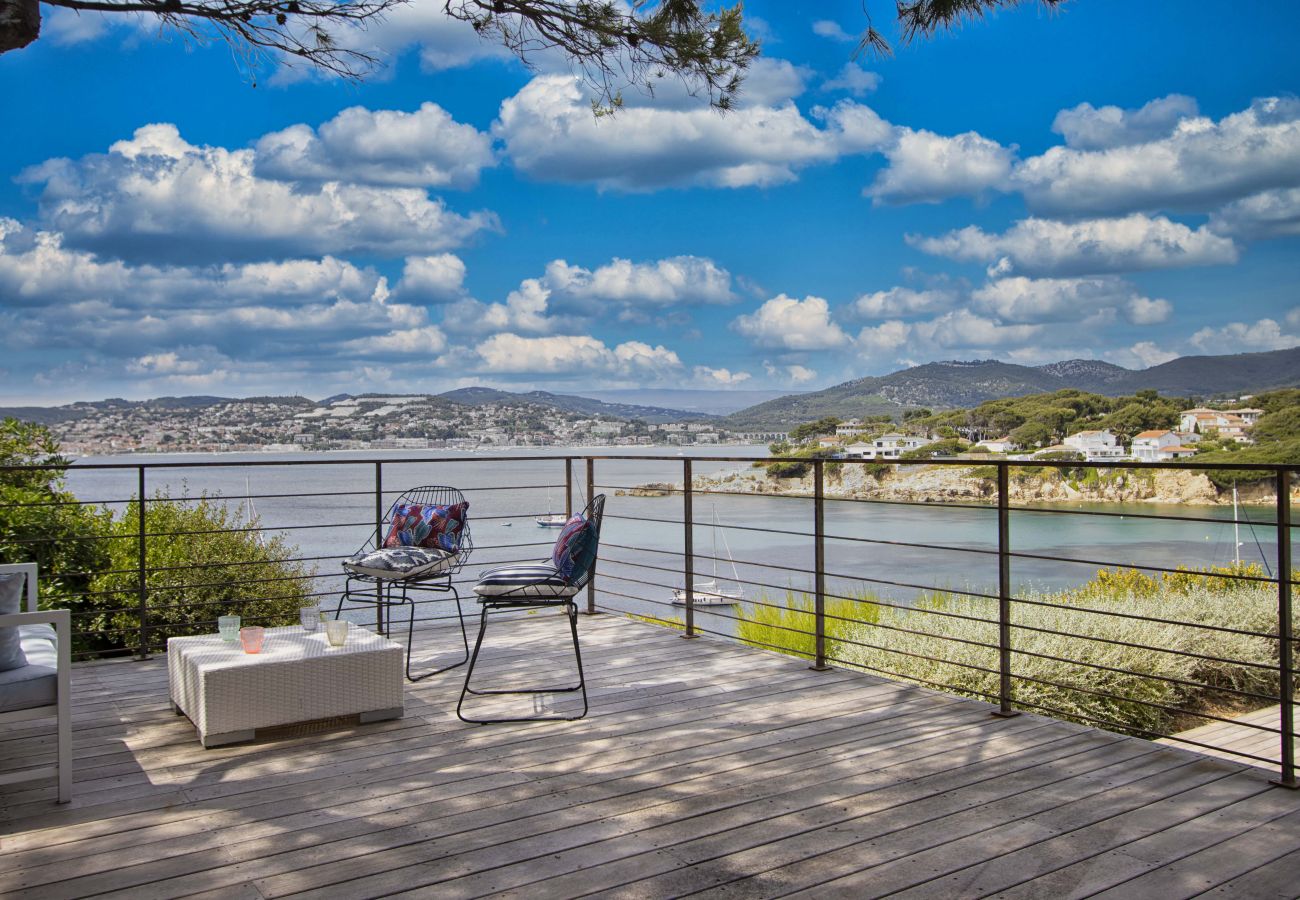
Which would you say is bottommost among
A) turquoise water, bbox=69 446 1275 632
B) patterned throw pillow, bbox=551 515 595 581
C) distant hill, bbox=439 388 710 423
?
turquoise water, bbox=69 446 1275 632

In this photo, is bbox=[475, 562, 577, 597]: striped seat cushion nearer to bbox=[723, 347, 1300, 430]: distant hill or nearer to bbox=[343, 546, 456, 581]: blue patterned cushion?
bbox=[343, 546, 456, 581]: blue patterned cushion

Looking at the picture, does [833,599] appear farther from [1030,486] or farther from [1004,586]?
[1030,486]

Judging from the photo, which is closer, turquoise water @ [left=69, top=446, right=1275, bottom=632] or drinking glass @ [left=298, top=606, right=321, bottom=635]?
drinking glass @ [left=298, top=606, right=321, bottom=635]

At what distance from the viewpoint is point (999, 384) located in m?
28.6

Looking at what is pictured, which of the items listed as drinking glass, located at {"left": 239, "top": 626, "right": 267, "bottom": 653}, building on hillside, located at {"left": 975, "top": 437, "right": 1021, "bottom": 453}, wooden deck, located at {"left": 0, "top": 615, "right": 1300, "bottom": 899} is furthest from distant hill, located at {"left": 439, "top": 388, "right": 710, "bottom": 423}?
wooden deck, located at {"left": 0, "top": 615, "right": 1300, "bottom": 899}

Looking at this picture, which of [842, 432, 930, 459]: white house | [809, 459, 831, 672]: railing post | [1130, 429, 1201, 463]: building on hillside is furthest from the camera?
[842, 432, 930, 459]: white house

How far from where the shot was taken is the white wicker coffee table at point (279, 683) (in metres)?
3.29

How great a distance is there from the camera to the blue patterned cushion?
4238mm

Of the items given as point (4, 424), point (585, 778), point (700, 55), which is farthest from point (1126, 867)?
point (4, 424)

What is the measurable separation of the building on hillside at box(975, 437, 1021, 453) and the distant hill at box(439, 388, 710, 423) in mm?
9486

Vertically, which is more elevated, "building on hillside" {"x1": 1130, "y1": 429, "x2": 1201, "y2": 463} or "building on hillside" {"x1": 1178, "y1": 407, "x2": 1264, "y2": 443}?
"building on hillside" {"x1": 1178, "y1": 407, "x2": 1264, "y2": 443}

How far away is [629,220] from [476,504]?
2038cm

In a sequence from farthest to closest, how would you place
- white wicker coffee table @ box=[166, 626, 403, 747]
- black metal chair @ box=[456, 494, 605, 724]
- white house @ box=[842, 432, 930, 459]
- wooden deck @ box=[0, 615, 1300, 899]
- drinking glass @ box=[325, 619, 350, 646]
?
white house @ box=[842, 432, 930, 459] < black metal chair @ box=[456, 494, 605, 724] < drinking glass @ box=[325, 619, 350, 646] < white wicker coffee table @ box=[166, 626, 403, 747] < wooden deck @ box=[0, 615, 1300, 899]

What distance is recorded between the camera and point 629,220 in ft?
179
